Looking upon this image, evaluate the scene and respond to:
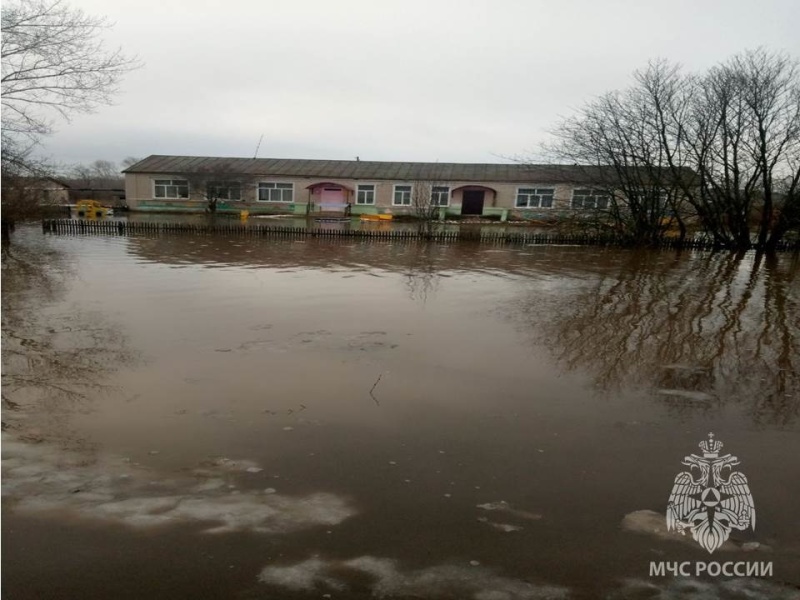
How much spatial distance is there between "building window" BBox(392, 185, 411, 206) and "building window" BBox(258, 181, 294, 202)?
917cm

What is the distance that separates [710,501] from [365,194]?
41.5 meters

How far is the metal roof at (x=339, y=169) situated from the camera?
42375mm

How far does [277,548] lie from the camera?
304cm

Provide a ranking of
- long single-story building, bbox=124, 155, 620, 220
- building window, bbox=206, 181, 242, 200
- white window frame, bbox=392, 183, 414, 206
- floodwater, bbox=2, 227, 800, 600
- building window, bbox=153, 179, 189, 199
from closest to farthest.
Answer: floodwater, bbox=2, 227, 800, 600
building window, bbox=206, 181, 242, 200
long single-story building, bbox=124, 155, 620, 220
white window frame, bbox=392, 183, 414, 206
building window, bbox=153, 179, 189, 199

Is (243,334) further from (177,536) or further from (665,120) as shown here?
(665,120)

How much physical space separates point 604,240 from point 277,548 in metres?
24.8

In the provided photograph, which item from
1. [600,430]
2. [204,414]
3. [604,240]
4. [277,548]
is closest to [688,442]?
[600,430]

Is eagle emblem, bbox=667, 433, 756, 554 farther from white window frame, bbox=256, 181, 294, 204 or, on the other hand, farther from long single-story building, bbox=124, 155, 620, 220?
white window frame, bbox=256, 181, 294, 204

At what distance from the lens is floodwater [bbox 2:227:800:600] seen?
9.50 ft

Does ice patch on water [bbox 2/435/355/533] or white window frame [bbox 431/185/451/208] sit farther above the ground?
white window frame [bbox 431/185/451/208]

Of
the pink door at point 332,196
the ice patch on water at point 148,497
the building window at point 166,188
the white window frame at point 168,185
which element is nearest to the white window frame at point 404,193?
the pink door at point 332,196

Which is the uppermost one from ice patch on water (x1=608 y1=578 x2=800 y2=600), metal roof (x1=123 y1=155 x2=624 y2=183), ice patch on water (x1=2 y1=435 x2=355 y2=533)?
metal roof (x1=123 y1=155 x2=624 y2=183)

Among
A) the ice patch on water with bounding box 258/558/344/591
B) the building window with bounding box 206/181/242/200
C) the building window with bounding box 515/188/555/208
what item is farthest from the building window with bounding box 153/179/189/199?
the ice patch on water with bounding box 258/558/344/591

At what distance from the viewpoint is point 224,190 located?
42.2m
